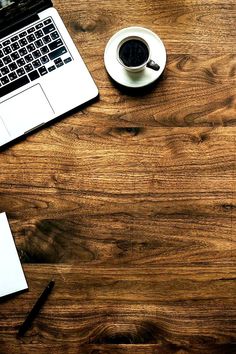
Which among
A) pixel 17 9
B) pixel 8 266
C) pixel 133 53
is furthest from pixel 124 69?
pixel 8 266

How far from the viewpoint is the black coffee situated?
1.14 metres

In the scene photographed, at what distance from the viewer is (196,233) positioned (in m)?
1.14

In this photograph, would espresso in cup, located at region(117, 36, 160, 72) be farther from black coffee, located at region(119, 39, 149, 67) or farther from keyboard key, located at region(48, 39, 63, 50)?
keyboard key, located at region(48, 39, 63, 50)

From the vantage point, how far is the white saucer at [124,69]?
3.77ft

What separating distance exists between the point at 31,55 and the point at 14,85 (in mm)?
75

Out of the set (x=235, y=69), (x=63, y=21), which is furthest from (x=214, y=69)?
(x=63, y=21)

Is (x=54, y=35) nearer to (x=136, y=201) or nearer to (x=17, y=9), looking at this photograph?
(x=17, y=9)

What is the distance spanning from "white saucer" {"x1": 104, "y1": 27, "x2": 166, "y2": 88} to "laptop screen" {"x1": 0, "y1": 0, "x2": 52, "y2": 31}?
17 cm

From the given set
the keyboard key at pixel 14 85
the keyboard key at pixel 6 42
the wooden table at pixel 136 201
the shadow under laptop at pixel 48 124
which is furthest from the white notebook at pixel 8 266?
the keyboard key at pixel 6 42

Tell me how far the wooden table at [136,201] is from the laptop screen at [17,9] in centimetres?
6

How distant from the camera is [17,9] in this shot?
3.72 feet

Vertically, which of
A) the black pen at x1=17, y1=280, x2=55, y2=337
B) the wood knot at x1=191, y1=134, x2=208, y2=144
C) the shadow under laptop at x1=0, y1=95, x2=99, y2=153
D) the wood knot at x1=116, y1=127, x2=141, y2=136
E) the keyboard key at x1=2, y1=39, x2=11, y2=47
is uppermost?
the keyboard key at x1=2, y1=39, x2=11, y2=47

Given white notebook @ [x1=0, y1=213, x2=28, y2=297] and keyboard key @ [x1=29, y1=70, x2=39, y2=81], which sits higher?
keyboard key @ [x1=29, y1=70, x2=39, y2=81]

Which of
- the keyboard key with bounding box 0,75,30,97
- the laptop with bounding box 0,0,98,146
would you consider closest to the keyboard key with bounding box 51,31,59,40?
the laptop with bounding box 0,0,98,146
